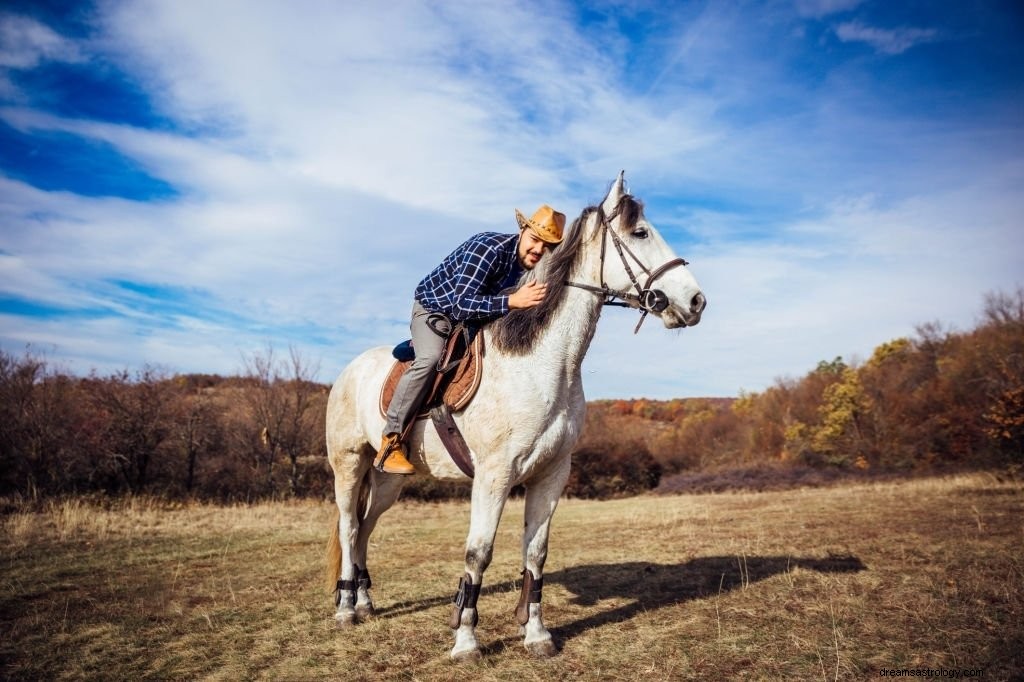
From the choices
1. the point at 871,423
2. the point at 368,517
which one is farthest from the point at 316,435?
the point at 871,423

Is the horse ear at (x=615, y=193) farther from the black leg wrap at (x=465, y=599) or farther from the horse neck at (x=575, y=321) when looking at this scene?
the black leg wrap at (x=465, y=599)

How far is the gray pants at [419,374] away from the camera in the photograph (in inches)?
190

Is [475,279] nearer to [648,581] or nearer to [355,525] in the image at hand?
[355,525]

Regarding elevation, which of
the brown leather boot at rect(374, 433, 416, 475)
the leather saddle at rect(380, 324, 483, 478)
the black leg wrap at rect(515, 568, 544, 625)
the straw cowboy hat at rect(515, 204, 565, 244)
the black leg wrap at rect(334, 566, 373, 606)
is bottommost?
the black leg wrap at rect(334, 566, 373, 606)

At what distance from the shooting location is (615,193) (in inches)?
186

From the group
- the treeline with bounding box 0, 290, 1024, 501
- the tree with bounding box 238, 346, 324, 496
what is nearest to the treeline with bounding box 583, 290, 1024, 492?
the treeline with bounding box 0, 290, 1024, 501

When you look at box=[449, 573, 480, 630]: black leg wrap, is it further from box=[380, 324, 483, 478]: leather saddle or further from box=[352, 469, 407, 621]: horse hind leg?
box=[352, 469, 407, 621]: horse hind leg

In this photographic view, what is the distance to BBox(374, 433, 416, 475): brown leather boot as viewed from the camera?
505 centimetres

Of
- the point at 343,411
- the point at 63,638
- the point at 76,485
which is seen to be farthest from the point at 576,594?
the point at 76,485

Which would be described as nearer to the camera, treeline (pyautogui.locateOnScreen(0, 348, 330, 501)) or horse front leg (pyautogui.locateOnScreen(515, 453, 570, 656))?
horse front leg (pyautogui.locateOnScreen(515, 453, 570, 656))

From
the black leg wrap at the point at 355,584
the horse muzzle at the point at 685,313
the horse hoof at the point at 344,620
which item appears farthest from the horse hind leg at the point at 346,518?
the horse muzzle at the point at 685,313

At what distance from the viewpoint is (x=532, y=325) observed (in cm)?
464

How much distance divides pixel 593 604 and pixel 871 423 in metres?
42.2

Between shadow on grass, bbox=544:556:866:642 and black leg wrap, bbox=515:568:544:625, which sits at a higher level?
black leg wrap, bbox=515:568:544:625
